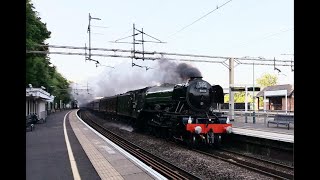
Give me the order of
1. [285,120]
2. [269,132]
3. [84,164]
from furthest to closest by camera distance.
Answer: [285,120] → [269,132] → [84,164]

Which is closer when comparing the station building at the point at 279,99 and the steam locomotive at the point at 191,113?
the steam locomotive at the point at 191,113

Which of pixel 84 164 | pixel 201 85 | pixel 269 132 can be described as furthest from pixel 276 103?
pixel 84 164

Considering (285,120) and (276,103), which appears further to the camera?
(276,103)

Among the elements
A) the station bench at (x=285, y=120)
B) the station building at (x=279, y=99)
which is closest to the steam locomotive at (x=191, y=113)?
the station bench at (x=285, y=120)

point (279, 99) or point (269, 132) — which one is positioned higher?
point (279, 99)

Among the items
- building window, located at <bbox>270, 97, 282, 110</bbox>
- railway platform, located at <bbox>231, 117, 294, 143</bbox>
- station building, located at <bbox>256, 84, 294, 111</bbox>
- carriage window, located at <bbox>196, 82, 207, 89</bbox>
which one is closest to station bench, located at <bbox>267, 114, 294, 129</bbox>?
railway platform, located at <bbox>231, 117, 294, 143</bbox>

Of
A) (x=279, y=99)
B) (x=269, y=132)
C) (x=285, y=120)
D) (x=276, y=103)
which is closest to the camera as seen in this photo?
(x=269, y=132)

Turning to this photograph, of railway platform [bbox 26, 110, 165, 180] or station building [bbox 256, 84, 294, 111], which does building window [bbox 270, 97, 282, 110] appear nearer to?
station building [bbox 256, 84, 294, 111]

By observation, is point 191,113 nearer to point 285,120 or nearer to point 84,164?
point 84,164

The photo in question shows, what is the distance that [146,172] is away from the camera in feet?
27.3

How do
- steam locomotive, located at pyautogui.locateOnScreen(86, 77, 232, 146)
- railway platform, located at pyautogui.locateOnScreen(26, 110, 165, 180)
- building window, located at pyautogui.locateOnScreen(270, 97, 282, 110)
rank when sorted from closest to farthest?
railway platform, located at pyautogui.locateOnScreen(26, 110, 165, 180)
steam locomotive, located at pyautogui.locateOnScreen(86, 77, 232, 146)
building window, located at pyautogui.locateOnScreen(270, 97, 282, 110)

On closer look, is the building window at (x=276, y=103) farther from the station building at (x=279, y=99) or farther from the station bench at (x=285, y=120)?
the station bench at (x=285, y=120)
